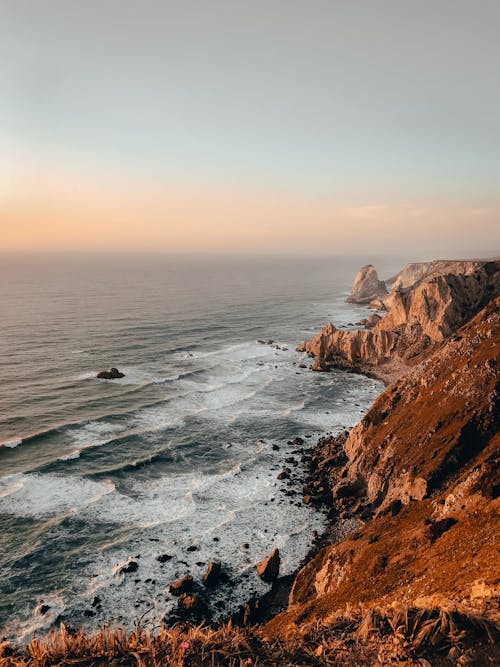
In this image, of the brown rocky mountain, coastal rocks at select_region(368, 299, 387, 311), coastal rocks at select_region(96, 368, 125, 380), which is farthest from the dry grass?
coastal rocks at select_region(368, 299, 387, 311)

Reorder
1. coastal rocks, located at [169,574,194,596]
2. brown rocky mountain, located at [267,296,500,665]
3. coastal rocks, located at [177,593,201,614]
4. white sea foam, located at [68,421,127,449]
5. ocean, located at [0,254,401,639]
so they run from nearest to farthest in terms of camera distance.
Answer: brown rocky mountain, located at [267,296,500,665], coastal rocks, located at [177,593,201,614], coastal rocks, located at [169,574,194,596], ocean, located at [0,254,401,639], white sea foam, located at [68,421,127,449]

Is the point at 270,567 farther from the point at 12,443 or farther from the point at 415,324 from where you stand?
the point at 415,324

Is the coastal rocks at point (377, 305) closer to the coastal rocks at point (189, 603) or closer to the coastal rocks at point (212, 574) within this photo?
the coastal rocks at point (212, 574)

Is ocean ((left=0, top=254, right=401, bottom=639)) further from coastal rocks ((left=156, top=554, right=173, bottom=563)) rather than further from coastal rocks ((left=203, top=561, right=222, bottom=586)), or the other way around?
coastal rocks ((left=203, top=561, right=222, bottom=586))

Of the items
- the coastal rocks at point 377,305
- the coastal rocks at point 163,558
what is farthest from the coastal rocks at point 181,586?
the coastal rocks at point 377,305

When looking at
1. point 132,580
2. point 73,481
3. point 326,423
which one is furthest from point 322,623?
point 326,423

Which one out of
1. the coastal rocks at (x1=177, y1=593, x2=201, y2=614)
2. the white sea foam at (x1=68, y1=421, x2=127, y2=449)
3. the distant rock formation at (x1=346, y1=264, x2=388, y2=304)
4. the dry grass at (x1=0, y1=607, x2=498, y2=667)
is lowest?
the coastal rocks at (x1=177, y1=593, x2=201, y2=614)

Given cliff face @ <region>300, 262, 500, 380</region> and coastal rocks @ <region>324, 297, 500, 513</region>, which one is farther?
cliff face @ <region>300, 262, 500, 380</region>
